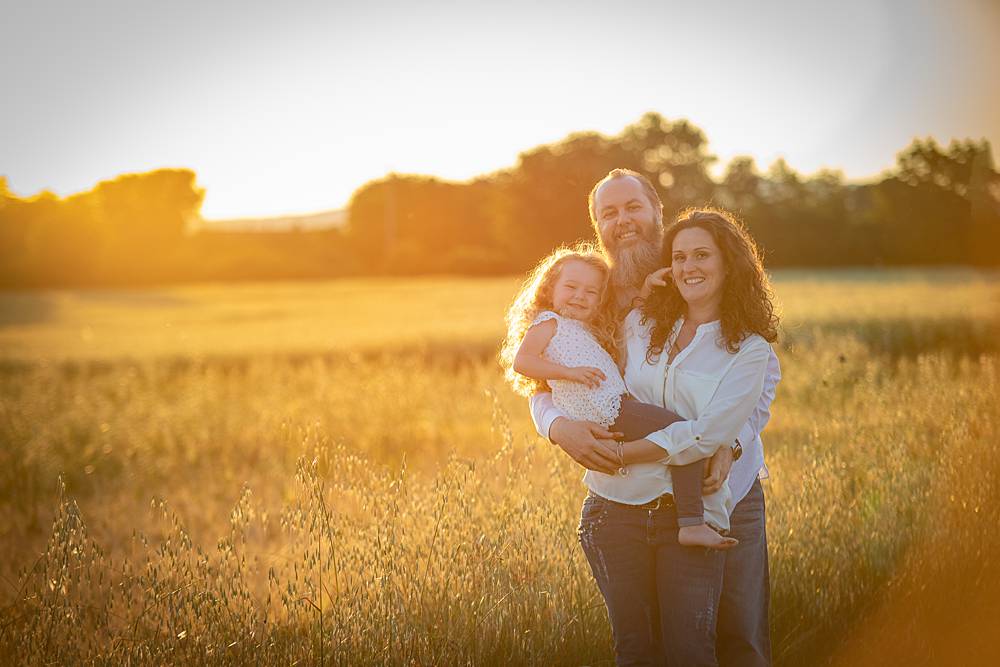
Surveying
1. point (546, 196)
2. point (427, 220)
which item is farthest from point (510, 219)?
point (427, 220)

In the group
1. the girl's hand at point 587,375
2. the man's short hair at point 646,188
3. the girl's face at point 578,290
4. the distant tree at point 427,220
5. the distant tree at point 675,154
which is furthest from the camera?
the distant tree at point 427,220

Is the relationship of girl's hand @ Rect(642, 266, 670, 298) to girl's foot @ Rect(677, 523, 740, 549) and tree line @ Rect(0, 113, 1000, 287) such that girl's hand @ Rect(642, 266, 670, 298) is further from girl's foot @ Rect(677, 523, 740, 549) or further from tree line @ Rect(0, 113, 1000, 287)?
tree line @ Rect(0, 113, 1000, 287)

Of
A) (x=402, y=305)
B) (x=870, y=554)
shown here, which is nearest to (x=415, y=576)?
(x=870, y=554)

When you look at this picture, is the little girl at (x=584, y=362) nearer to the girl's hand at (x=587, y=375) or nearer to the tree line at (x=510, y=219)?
the girl's hand at (x=587, y=375)

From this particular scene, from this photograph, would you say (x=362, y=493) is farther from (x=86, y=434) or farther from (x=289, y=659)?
(x=86, y=434)

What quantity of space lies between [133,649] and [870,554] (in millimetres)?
3651

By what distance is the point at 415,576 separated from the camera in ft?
11.5

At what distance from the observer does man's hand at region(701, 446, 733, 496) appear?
2.59 meters

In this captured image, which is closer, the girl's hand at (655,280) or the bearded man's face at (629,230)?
the girl's hand at (655,280)

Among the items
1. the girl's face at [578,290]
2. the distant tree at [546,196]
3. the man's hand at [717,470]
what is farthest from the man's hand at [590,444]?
the distant tree at [546,196]

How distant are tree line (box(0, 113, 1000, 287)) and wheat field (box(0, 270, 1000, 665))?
17.7 ft

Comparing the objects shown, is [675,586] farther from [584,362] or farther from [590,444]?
[584,362]

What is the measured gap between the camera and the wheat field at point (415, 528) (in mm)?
3285

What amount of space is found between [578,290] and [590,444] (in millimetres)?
650
